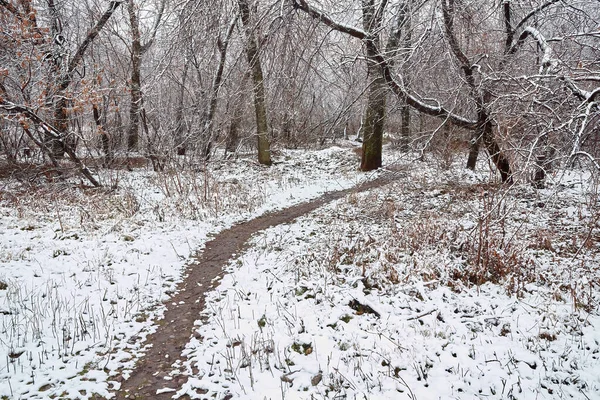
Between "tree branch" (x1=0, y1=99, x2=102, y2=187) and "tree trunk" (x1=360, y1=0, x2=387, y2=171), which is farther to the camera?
"tree branch" (x1=0, y1=99, x2=102, y2=187)

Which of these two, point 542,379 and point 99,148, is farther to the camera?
point 99,148

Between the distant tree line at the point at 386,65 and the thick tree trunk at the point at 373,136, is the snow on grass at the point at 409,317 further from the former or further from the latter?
the thick tree trunk at the point at 373,136

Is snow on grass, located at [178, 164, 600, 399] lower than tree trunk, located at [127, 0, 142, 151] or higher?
lower

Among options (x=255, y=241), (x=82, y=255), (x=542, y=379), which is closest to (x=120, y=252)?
(x=82, y=255)

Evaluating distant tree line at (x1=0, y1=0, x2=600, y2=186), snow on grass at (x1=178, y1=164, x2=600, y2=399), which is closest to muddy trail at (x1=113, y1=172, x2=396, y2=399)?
snow on grass at (x1=178, y1=164, x2=600, y2=399)

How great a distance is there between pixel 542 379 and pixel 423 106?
20.8ft

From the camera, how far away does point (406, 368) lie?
3365 millimetres

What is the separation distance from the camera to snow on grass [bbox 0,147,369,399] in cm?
347

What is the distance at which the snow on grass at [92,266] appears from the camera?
3.47 m

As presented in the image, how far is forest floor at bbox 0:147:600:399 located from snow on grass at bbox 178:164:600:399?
2 cm

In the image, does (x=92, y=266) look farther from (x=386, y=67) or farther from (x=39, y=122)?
(x=386, y=67)

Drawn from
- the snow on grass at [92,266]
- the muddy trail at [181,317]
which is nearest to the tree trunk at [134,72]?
the snow on grass at [92,266]

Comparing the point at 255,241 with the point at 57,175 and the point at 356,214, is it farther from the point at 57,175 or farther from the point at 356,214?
the point at 57,175

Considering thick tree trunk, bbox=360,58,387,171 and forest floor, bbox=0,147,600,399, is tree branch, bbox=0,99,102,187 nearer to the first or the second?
forest floor, bbox=0,147,600,399
